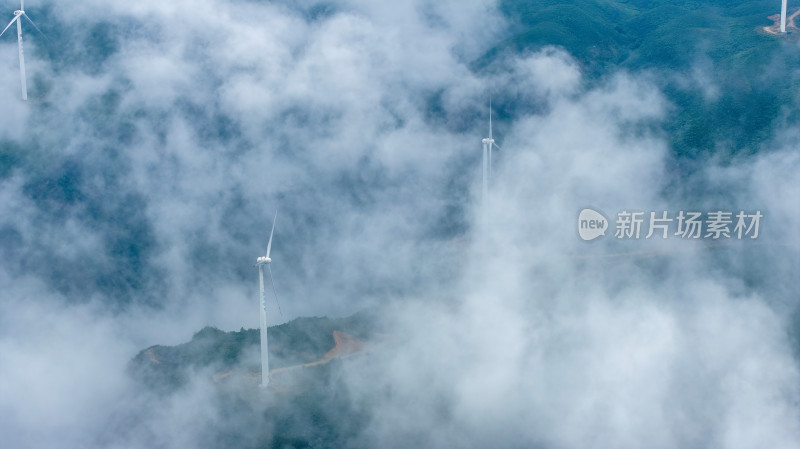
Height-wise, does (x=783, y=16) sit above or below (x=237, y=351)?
above

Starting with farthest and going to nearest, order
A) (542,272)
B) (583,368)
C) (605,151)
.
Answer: (605,151)
(542,272)
(583,368)

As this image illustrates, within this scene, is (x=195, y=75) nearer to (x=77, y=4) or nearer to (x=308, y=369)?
(x=77, y=4)

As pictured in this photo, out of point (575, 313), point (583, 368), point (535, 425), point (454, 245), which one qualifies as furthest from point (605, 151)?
point (535, 425)

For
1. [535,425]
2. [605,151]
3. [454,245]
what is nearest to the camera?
[535,425]

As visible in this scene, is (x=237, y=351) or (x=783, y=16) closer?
(x=237, y=351)

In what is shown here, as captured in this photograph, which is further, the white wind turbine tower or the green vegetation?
the white wind turbine tower

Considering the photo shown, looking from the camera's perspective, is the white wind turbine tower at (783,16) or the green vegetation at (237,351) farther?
the white wind turbine tower at (783,16)

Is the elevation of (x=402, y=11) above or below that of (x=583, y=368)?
above

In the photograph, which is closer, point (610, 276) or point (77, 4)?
point (610, 276)

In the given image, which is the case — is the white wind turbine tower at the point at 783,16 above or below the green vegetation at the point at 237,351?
above

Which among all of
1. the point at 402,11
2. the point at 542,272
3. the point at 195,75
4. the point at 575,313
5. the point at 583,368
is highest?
the point at 402,11

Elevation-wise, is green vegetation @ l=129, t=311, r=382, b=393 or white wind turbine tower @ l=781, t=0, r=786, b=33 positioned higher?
white wind turbine tower @ l=781, t=0, r=786, b=33
